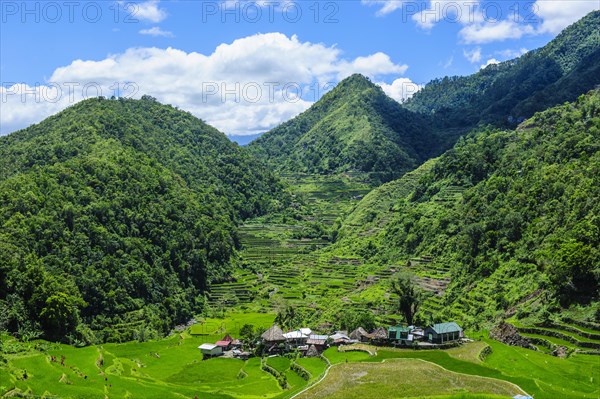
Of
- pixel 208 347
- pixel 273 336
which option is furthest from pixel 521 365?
pixel 208 347

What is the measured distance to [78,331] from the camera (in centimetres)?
6844

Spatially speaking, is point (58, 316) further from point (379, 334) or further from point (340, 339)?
point (379, 334)

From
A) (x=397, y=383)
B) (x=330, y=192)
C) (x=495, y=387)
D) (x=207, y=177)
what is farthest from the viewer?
(x=330, y=192)

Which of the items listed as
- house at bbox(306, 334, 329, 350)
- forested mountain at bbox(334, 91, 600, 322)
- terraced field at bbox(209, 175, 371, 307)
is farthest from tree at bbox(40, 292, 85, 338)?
forested mountain at bbox(334, 91, 600, 322)

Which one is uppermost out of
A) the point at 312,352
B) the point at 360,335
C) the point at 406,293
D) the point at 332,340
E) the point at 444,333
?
the point at 406,293

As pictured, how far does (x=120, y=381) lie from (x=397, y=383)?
76.0 ft

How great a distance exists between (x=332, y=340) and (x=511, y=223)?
3287cm

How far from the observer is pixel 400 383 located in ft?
118

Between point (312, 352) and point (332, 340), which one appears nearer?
point (312, 352)

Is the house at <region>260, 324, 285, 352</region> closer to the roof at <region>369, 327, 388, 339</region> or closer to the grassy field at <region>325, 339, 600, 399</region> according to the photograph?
the roof at <region>369, 327, 388, 339</region>

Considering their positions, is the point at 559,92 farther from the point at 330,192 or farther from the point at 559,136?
the point at 559,136

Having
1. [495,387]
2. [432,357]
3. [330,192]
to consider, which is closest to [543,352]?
[432,357]

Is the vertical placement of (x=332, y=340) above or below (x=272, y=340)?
above

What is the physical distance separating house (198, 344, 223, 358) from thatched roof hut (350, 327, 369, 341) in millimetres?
15275
